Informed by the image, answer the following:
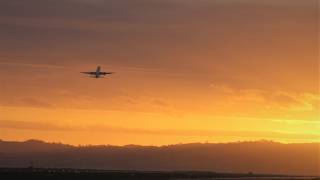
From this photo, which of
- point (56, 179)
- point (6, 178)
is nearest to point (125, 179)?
point (56, 179)

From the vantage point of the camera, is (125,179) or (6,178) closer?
(6,178)

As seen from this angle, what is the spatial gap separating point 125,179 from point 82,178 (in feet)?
32.9

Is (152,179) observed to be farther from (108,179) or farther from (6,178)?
(6,178)

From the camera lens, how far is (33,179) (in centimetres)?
17688

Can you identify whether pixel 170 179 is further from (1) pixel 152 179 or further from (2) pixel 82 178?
(2) pixel 82 178

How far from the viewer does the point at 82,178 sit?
192 meters

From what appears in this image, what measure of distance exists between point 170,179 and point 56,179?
26306mm

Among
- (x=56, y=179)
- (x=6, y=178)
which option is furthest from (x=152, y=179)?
(x=6, y=178)

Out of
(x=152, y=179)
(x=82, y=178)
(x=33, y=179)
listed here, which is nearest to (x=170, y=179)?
(x=152, y=179)

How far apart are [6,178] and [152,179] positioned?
3372 centimetres

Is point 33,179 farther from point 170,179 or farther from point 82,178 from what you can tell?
point 170,179

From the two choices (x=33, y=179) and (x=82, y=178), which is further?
(x=82, y=178)

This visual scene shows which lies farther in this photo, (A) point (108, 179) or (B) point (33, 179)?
(A) point (108, 179)

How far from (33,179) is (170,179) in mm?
32448
